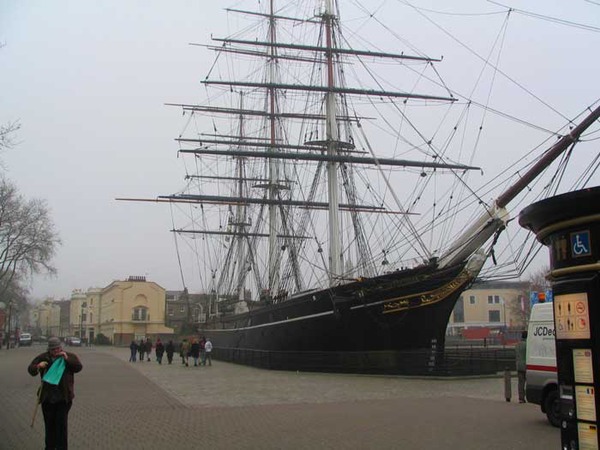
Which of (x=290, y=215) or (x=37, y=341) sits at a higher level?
(x=290, y=215)

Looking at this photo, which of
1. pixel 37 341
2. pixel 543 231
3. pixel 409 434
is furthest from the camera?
pixel 37 341

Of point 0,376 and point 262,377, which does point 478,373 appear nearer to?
point 262,377

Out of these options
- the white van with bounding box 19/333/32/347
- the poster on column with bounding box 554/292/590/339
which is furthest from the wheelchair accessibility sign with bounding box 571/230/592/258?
the white van with bounding box 19/333/32/347

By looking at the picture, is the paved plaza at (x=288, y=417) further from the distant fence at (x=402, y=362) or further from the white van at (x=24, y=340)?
the white van at (x=24, y=340)

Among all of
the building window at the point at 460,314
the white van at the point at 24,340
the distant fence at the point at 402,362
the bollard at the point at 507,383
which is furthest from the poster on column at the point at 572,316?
the building window at the point at 460,314

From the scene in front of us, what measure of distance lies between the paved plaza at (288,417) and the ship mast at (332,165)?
32.9ft

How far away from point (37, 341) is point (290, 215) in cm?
6733

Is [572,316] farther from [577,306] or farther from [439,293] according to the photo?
[439,293]

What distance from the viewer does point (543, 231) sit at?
207 inches

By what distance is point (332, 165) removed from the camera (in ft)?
99.6

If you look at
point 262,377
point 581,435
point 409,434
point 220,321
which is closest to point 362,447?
point 409,434

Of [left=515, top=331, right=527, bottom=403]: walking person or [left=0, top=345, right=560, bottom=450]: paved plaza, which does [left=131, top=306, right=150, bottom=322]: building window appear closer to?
[left=0, top=345, right=560, bottom=450]: paved plaza

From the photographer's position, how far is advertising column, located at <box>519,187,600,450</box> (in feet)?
15.4

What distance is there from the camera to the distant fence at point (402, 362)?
2070cm
